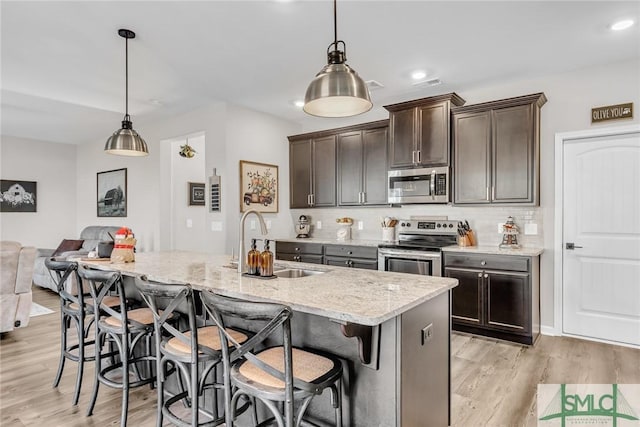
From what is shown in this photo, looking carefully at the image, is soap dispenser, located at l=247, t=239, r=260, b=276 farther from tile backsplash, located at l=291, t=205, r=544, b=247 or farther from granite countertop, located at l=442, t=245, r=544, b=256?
tile backsplash, located at l=291, t=205, r=544, b=247

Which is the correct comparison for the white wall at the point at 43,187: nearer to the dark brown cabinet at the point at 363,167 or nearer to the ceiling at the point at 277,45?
the ceiling at the point at 277,45

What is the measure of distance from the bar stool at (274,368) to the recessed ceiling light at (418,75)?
3103 millimetres

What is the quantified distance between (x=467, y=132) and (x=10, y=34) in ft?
13.9

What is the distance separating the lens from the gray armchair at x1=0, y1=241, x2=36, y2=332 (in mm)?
3740

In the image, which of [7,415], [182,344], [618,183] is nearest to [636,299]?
[618,183]

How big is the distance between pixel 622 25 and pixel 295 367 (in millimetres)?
3443

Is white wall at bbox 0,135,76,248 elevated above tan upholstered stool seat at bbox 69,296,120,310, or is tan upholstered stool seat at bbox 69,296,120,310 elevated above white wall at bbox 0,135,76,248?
white wall at bbox 0,135,76,248

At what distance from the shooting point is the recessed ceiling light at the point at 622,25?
2795 millimetres

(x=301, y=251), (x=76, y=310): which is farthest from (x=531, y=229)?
(x=76, y=310)

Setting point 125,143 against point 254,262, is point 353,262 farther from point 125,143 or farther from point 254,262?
point 125,143

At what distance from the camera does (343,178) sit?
505 cm

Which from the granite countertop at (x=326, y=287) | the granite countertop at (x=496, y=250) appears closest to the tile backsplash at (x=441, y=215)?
the granite countertop at (x=496, y=250)

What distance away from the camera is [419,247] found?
13.2ft

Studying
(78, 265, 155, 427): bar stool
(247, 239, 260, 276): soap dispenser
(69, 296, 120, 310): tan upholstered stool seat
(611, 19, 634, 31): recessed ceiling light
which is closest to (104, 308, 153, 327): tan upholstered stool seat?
(78, 265, 155, 427): bar stool
